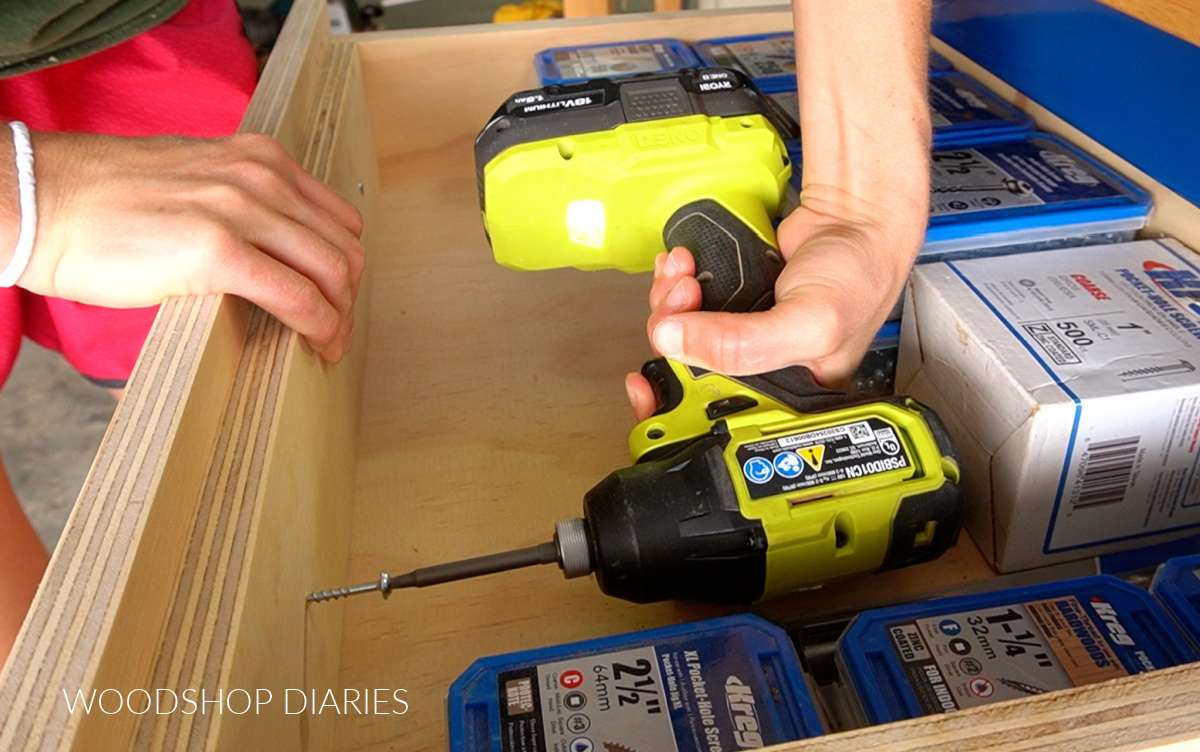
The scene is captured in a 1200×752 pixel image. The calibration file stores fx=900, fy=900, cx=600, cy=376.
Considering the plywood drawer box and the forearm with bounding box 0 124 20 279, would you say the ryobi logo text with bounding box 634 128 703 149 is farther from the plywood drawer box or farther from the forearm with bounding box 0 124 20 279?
the forearm with bounding box 0 124 20 279

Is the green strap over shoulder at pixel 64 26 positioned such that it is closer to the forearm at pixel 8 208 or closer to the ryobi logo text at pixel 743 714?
the forearm at pixel 8 208

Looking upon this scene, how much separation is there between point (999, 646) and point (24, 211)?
0.55m

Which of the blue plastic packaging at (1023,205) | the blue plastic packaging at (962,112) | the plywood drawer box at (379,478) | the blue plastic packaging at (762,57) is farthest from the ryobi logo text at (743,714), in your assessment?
the blue plastic packaging at (762,57)

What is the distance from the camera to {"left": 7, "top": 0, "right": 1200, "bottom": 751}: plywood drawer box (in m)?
0.32

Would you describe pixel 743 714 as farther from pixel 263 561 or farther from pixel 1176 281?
pixel 1176 281

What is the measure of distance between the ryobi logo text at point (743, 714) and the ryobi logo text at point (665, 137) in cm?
42

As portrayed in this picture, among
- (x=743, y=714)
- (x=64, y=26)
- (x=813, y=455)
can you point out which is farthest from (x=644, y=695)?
(x=64, y=26)

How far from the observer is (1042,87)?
0.80 m

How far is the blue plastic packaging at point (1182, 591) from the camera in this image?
49 cm

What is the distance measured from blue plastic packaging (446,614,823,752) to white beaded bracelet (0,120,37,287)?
12.2 inches

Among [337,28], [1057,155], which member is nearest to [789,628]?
[1057,155]

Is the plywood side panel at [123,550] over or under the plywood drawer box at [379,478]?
over

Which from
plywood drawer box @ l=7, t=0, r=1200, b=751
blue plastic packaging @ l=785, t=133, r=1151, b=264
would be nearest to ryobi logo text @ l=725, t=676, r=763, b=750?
plywood drawer box @ l=7, t=0, r=1200, b=751

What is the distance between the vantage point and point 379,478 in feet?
2.21
